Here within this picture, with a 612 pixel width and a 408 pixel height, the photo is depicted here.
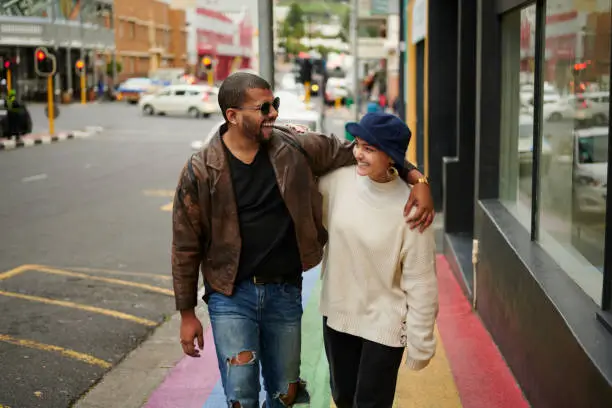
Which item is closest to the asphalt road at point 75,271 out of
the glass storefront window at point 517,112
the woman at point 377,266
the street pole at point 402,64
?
the woman at point 377,266

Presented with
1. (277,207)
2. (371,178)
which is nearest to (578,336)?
(371,178)

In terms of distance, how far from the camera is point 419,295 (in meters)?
3.46

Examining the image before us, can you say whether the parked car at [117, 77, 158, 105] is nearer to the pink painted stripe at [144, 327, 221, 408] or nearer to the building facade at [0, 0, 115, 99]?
the building facade at [0, 0, 115, 99]

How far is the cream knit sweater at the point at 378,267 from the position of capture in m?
3.45

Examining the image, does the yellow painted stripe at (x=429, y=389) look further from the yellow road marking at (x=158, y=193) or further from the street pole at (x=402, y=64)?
the street pole at (x=402, y=64)

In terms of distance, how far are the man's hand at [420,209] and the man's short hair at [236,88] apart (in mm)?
712

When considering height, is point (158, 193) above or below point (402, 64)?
below

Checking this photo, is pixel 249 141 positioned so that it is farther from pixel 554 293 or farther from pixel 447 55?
pixel 447 55

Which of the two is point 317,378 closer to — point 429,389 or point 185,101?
point 429,389

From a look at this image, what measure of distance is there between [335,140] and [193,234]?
0.72 meters

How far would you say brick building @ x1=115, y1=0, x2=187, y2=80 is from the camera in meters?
69.6

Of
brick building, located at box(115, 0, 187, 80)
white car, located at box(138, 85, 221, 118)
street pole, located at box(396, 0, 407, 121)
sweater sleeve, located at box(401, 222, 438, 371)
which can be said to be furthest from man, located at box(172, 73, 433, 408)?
brick building, located at box(115, 0, 187, 80)

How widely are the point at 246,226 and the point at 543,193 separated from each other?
9.08 feet

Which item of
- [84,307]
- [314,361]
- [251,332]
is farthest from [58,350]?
[251,332]
